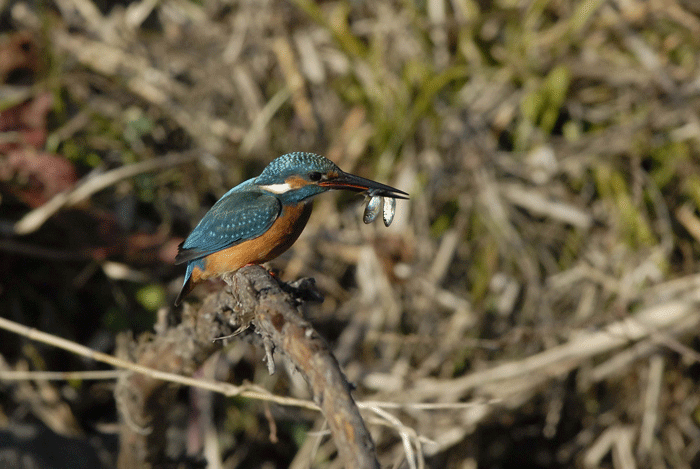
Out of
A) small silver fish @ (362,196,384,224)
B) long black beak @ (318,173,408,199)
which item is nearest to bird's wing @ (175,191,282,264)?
long black beak @ (318,173,408,199)

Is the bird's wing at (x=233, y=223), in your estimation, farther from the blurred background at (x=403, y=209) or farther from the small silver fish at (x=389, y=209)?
A: the blurred background at (x=403, y=209)

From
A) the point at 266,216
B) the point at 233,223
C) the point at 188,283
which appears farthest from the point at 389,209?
the point at 188,283

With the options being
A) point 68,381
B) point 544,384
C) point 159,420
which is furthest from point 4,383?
point 544,384

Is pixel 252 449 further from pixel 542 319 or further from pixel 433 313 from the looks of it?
pixel 542 319

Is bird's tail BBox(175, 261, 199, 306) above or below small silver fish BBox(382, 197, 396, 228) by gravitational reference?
below

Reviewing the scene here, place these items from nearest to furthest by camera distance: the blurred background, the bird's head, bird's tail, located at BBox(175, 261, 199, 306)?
the bird's head, bird's tail, located at BBox(175, 261, 199, 306), the blurred background

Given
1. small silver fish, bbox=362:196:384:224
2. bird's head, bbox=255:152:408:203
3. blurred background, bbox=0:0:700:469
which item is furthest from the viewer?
blurred background, bbox=0:0:700:469

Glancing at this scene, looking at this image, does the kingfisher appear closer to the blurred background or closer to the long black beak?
the long black beak
